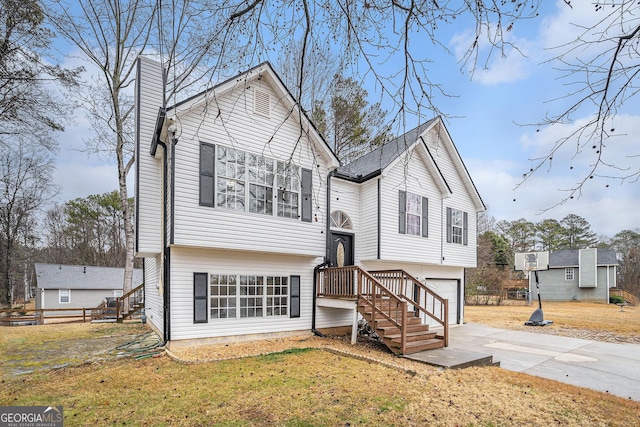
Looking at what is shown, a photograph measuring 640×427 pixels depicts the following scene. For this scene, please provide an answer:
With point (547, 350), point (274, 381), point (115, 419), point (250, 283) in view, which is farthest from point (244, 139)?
point (547, 350)

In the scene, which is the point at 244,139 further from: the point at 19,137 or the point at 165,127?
the point at 19,137

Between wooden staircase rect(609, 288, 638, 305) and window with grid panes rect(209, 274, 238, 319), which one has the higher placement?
window with grid panes rect(209, 274, 238, 319)

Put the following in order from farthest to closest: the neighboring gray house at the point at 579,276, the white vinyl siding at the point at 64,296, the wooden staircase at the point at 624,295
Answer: the wooden staircase at the point at 624,295 < the neighboring gray house at the point at 579,276 < the white vinyl siding at the point at 64,296

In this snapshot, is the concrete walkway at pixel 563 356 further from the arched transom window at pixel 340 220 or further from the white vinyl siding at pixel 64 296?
the white vinyl siding at pixel 64 296

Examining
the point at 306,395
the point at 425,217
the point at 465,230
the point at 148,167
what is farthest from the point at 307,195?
the point at 465,230

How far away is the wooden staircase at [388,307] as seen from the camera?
823cm

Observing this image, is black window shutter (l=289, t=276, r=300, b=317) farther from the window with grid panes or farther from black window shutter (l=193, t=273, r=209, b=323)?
black window shutter (l=193, t=273, r=209, b=323)

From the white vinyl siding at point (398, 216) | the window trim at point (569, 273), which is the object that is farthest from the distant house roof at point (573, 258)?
the white vinyl siding at point (398, 216)

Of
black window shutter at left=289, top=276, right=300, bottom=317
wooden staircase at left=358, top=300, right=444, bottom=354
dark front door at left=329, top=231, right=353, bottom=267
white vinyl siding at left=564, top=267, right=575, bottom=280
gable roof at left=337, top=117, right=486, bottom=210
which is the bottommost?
white vinyl siding at left=564, top=267, right=575, bottom=280

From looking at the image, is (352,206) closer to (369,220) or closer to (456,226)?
(369,220)

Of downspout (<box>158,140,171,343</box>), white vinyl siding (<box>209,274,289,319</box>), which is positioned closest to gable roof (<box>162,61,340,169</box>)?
downspout (<box>158,140,171,343</box>)

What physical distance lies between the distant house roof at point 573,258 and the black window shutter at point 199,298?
33.5 meters

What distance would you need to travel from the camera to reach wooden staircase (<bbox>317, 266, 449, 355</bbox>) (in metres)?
8.23

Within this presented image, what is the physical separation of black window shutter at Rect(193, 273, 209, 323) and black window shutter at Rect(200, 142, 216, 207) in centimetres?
196
